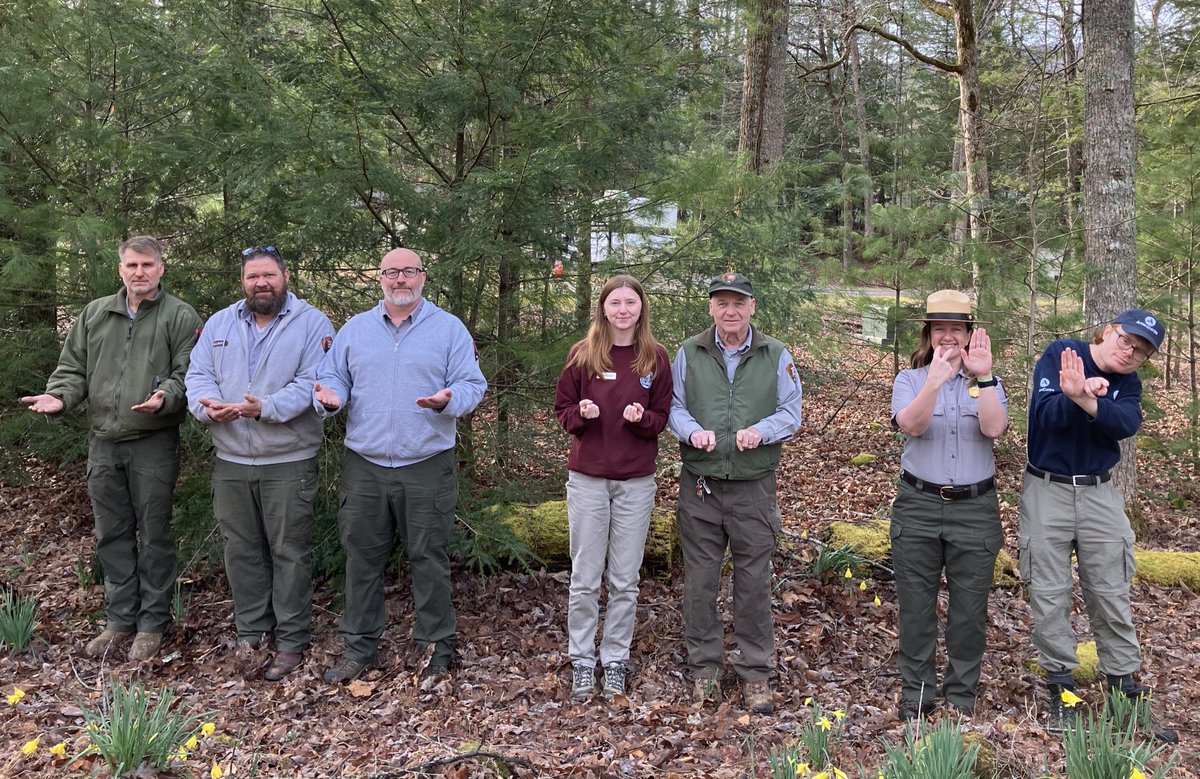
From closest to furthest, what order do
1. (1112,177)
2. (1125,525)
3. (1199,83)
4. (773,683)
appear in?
(1125,525) → (773,683) → (1112,177) → (1199,83)

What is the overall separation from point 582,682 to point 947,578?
1.89 metres

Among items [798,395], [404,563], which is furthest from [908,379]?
[404,563]

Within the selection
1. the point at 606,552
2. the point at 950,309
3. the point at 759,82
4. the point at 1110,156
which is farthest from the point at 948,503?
the point at 759,82

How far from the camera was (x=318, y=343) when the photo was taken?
4.59 meters

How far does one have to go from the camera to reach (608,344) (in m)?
4.25

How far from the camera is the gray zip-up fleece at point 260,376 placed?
14.6 feet

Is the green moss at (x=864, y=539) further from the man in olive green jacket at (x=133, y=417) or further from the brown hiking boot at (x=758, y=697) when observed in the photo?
the man in olive green jacket at (x=133, y=417)

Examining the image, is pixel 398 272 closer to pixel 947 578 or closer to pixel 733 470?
pixel 733 470

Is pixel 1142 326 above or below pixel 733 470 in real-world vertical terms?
above

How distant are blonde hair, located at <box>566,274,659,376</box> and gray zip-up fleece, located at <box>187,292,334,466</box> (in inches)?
57.2

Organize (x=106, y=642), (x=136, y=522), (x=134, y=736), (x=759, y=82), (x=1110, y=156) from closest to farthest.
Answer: (x=134, y=736)
(x=106, y=642)
(x=136, y=522)
(x=1110, y=156)
(x=759, y=82)

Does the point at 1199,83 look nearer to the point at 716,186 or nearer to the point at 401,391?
the point at 716,186

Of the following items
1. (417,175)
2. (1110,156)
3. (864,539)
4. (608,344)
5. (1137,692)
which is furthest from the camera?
(1110,156)

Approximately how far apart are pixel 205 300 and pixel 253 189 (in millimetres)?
1186
